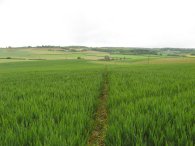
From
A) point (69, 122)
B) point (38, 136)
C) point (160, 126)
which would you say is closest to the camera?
point (38, 136)

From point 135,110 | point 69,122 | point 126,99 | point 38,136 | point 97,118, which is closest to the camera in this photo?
point 38,136

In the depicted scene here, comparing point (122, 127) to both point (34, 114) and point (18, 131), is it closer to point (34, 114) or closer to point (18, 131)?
point (18, 131)

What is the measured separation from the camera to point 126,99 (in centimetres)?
559

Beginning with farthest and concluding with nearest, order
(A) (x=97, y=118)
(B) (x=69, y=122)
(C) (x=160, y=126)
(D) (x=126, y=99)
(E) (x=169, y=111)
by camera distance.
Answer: (D) (x=126, y=99)
(A) (x=97, y=118)
(E) (x=169, y=111)
(B) (x=69, y=122)
(C) (x=160, y=126)

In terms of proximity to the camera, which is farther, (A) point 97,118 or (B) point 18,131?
(A) point 97,118

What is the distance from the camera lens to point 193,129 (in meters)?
2.85

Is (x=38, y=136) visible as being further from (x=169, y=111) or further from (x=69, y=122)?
(x=169, y=111)

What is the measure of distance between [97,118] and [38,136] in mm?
1979

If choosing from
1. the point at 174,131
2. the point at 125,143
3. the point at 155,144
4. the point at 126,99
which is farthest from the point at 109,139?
the point at 126,99

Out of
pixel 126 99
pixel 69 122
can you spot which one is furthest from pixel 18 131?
pixel 126 99

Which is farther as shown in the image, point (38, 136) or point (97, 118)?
point (97, 118)

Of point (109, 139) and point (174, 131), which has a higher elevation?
point (174, 131)

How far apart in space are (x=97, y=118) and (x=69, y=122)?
1206mm

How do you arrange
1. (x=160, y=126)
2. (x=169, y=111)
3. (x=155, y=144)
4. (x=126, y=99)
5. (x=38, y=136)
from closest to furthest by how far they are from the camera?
1. (x=155, y=144)
2. (x=38, y=136)
3. (x=160, y=126)
4. (x=169, y=111)
5. (x=126, y=99)
